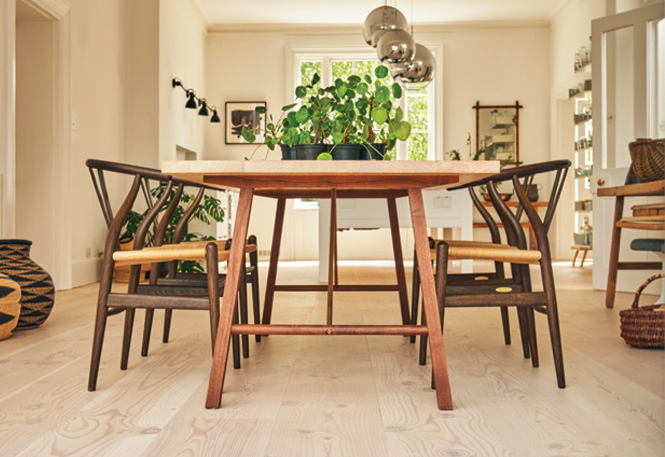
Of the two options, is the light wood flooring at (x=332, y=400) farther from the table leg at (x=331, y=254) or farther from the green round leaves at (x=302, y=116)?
the green round leaves at (x=302, y=116)

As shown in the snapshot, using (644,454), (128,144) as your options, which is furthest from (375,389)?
(128,144)

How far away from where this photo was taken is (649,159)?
3.13 meters

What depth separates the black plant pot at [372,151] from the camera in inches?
69.4

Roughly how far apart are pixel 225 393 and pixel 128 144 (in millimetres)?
4438

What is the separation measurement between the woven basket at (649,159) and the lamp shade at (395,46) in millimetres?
1514

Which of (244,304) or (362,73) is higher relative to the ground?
(362,73)

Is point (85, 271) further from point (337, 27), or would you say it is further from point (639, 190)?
point (337, 27)

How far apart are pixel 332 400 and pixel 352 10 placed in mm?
6523

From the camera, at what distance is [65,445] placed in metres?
1.24

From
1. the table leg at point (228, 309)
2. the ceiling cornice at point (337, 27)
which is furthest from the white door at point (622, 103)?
the ceiling cornice at point (337, 27)

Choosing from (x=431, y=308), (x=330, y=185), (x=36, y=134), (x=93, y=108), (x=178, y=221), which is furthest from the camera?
(x=178, y=221)

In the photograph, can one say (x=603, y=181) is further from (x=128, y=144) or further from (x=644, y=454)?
(x=128, y=144)

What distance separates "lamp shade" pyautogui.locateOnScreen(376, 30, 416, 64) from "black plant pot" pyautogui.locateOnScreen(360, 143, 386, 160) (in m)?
2.14

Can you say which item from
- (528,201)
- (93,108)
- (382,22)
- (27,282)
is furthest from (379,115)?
(93,108)
